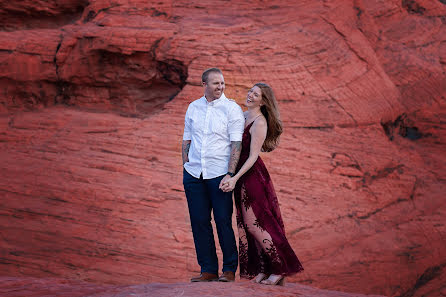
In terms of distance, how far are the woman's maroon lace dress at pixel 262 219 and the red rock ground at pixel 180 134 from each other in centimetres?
323

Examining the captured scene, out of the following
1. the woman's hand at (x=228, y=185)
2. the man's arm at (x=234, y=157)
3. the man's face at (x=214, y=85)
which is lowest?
the woman's hand at (x=228, y=185)

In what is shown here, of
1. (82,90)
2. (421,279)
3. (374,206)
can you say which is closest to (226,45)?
(82,90)

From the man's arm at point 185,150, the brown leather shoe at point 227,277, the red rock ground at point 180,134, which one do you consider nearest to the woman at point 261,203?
the brown leather shoe at point 227,277

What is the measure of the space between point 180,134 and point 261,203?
15.3 ft

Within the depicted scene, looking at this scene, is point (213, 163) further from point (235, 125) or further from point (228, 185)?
point (235, 125)

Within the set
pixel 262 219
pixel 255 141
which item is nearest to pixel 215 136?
pixel 255 141

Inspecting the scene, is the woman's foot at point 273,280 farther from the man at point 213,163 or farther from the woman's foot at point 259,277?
the man at point 213,163

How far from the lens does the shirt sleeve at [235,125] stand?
164 inches

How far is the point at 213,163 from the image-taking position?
4.21 metres

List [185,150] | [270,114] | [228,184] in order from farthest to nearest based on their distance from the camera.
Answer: [185,150], [270,114], [228,184]

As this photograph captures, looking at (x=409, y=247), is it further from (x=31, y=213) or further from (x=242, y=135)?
(x=31, y=213)

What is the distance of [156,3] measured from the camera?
987 centimetres

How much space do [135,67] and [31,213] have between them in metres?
3.56

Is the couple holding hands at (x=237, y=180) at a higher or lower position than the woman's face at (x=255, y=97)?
lower
